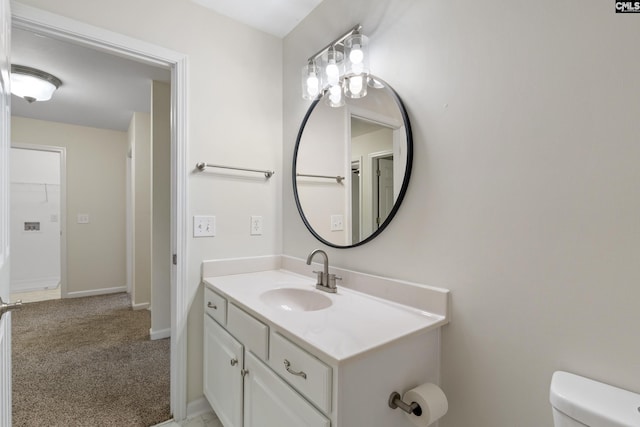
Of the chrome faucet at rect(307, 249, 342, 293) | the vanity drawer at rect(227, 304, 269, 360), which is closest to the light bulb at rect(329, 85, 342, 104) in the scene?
the chrome faucet at rect(307, 249, 342, 293)

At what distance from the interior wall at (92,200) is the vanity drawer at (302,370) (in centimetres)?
425

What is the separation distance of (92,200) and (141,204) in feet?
4.18

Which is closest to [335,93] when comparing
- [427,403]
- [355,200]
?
[355,200]

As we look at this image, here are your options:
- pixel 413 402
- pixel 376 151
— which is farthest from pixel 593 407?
pixel 376 151

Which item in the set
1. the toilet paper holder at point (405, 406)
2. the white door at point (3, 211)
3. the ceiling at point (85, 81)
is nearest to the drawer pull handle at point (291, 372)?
the toilet paper holder at point (405, 406)

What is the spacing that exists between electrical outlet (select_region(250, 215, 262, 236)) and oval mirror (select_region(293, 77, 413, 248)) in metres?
0.31

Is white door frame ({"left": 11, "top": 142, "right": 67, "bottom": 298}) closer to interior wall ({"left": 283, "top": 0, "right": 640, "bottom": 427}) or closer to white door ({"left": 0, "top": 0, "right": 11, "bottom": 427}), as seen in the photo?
white door ({"left": 0, "top": 0, "right": 11, "bottom": 427})

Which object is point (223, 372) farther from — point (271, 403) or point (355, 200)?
point (355, 200)

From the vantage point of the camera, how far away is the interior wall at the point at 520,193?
A: 29.5 inches

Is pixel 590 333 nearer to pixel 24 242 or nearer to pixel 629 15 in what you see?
pixel 629 15

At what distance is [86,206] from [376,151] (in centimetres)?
440

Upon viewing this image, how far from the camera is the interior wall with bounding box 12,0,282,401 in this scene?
1639 millimetres

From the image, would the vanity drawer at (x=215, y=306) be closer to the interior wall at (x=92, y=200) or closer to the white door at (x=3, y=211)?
the white door at (x=3, y=211)

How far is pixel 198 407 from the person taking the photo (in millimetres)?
1713
